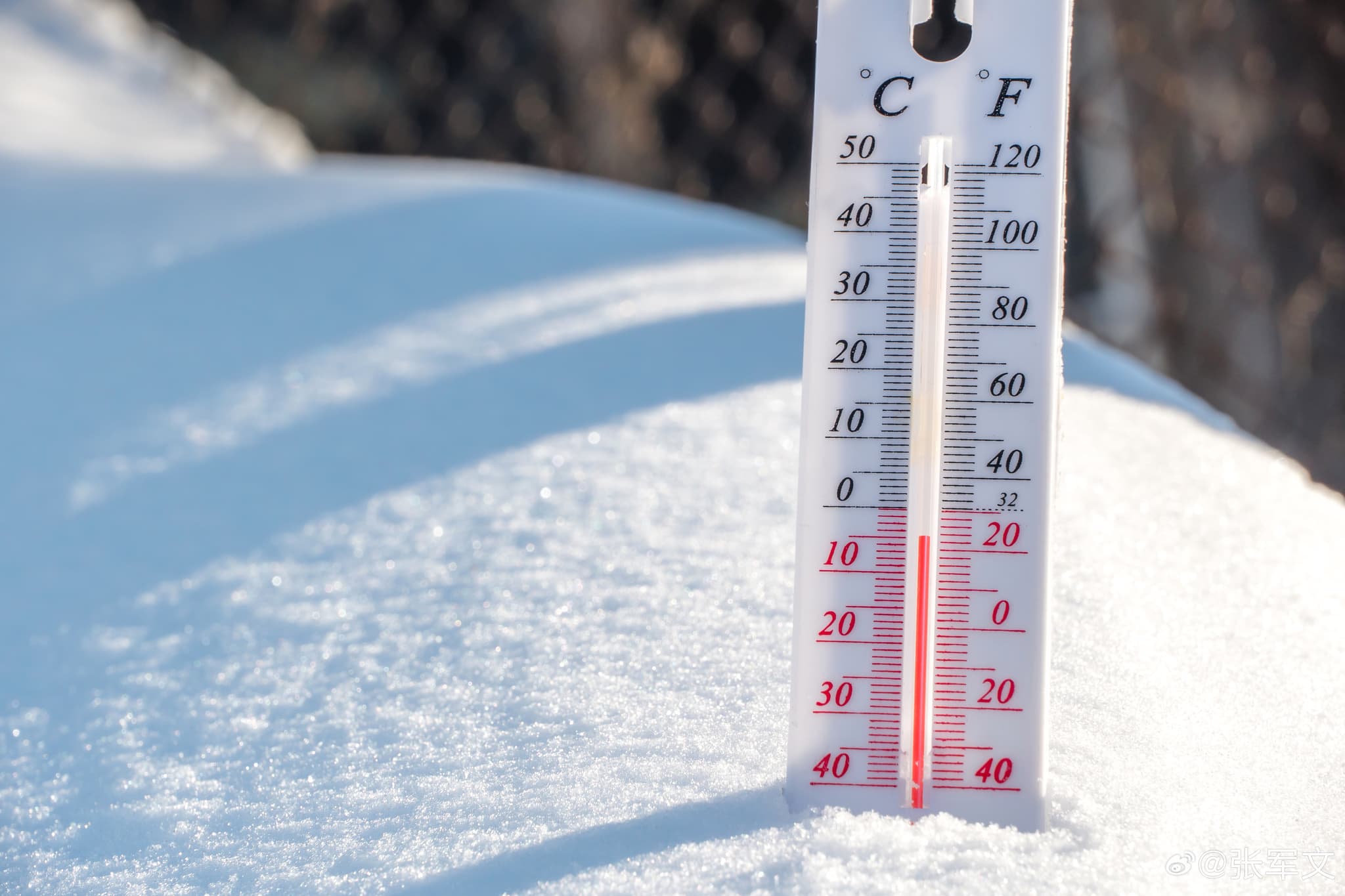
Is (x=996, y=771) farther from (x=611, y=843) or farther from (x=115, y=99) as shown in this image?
(x=115, y=99)

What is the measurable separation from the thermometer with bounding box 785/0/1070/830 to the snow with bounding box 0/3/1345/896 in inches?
1.2

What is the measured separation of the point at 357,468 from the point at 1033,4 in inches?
20.2

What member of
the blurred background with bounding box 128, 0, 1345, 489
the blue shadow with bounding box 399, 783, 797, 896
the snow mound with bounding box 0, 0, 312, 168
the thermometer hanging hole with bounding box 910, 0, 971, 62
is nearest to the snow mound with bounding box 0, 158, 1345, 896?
the blue shadow with bounding box 399, 783, 797, 896

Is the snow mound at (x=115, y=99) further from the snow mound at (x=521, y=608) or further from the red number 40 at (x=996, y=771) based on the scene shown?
the red number 40 at (x=996, y=771)

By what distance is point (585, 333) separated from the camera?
0.88 meters

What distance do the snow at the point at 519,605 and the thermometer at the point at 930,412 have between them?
30 millimetres

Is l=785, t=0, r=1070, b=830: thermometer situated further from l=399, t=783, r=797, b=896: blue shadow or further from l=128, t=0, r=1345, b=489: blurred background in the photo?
l=128, t=0, r=1345, b=489: blurred background

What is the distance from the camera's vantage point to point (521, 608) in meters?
0.58

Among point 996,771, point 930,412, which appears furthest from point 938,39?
point 996,771

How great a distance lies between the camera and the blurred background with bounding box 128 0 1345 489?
1604 millimetres

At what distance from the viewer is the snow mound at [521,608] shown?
17.0 inches

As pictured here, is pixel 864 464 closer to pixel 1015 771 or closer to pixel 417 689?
pixel 1015 771

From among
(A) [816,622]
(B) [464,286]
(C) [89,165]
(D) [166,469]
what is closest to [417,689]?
(A) [816,622]

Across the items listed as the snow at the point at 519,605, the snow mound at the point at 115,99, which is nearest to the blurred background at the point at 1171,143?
the snow mound at the point at 115,99
